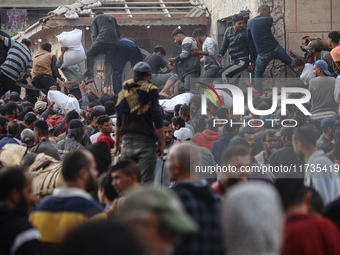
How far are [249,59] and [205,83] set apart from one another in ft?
4.62

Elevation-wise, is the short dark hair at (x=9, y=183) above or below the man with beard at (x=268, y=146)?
above

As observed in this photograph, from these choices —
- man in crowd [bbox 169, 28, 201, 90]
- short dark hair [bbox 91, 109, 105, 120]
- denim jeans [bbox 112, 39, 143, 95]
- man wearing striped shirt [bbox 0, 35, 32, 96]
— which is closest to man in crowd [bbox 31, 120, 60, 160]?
short dark hair [bbox 91, 109, 105, 120]

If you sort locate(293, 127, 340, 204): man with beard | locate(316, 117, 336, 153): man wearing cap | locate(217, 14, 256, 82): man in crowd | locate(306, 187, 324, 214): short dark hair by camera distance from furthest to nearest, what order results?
1. locate(217, 14, 256, 82): man in crowd
2. locate(316, 117, 336, 153): man wearing cap
3. locate(293, 127, 340, 204): man with beard
4. locate(306, 187, 324, 214): short dark hair

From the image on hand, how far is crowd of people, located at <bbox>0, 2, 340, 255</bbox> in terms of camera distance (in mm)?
3396

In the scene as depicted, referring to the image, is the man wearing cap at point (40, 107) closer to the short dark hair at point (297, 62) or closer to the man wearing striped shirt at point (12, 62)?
the man wearing striped shirt at point (12, 62)

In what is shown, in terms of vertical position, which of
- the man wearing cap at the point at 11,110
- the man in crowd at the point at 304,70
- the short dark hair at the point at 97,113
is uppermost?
the man in crowd at the point at 304,70

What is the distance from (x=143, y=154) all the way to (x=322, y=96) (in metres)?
3.97

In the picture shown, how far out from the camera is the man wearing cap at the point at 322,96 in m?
10.7

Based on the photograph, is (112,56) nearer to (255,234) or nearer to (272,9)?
(272,9)

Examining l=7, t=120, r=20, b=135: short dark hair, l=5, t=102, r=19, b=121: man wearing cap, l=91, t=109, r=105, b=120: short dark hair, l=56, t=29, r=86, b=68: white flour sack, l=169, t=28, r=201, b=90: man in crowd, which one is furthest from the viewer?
l=56, t=29, r=86, b=68: white flour sack

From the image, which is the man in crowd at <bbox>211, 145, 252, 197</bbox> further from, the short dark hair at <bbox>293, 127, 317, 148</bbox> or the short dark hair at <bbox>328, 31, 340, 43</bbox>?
the short dark hair at <bbox>328, 31, 340, 43</bbox>

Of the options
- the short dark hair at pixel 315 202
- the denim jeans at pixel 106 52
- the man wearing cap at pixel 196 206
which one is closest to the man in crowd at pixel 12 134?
the man wearing cap at pixel 196 206

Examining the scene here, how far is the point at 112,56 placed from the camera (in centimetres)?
1483

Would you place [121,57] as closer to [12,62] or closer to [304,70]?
[12,62]
